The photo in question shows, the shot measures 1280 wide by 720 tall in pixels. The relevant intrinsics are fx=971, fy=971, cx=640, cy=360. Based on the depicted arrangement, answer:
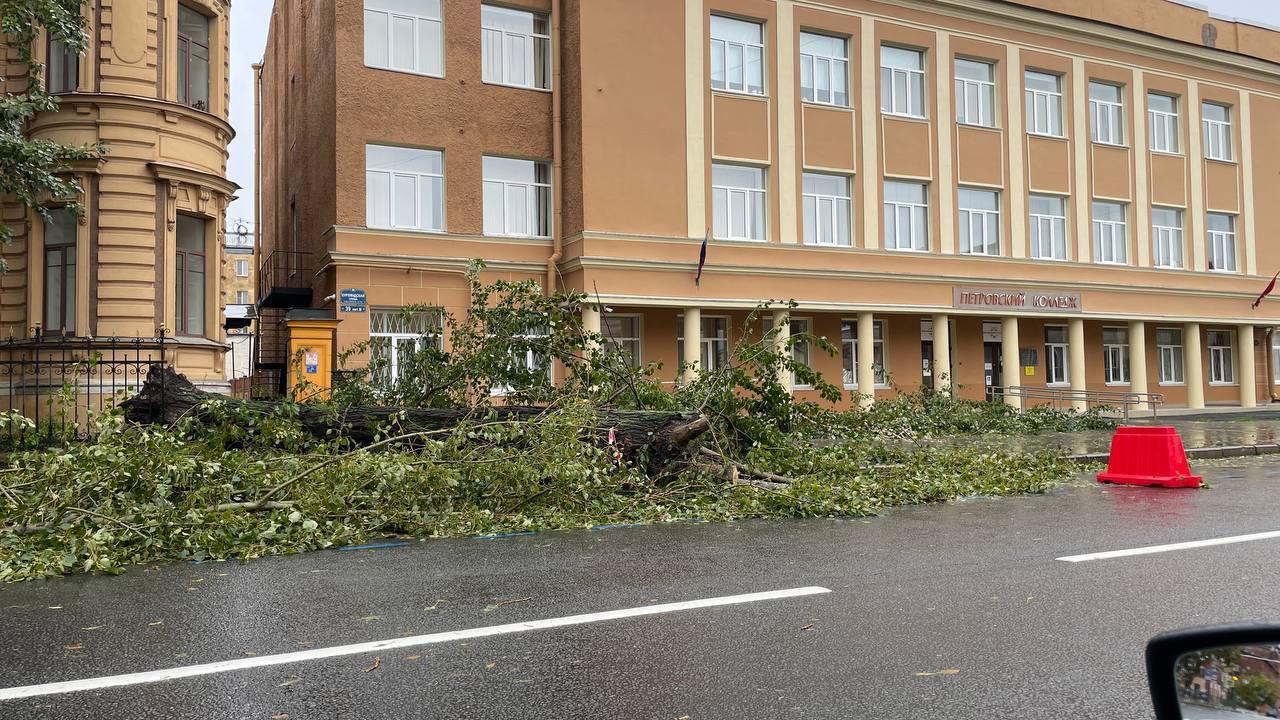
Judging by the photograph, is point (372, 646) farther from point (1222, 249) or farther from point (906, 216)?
point (1222, 249)

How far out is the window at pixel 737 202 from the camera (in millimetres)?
25172

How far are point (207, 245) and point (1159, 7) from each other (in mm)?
30293

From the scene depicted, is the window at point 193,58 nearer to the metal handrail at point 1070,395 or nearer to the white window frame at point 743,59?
the white window frame at point 743,59

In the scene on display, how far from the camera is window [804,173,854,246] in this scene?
26.3 metres

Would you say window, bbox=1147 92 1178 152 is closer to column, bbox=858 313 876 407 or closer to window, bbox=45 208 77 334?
column, bbox=858 313 876 407

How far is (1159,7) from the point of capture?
32.1 m

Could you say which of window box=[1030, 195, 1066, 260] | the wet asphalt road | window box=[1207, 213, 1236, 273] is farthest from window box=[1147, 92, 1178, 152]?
the wet asphalt road

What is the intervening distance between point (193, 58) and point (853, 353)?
60.3ft

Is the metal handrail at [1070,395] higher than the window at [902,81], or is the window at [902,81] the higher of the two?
the window at [902,81]

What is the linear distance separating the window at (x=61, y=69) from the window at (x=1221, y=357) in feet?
115

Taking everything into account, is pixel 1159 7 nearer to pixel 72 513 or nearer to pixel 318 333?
pixel 318 333

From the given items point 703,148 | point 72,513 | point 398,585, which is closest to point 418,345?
point 703,148

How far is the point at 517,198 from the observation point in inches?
960

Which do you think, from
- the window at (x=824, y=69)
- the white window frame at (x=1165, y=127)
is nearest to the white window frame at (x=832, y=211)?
the window at (x=824, y=69)
